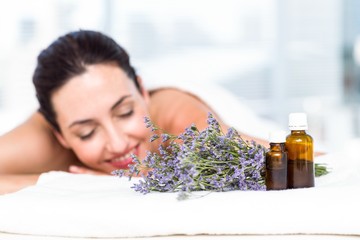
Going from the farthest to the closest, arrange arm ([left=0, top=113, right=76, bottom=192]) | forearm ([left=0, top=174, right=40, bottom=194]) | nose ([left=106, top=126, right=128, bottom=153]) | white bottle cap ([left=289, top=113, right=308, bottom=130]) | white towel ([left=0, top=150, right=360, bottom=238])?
arm ([left=0, top=113, right=76, bottom=192])
nose ([left=106, top=126, right=128, bottom=153])
forearm ([left=0, top=174, right=40, bottom=194])
white bottle cap ([left=289, top=113, right=308, bottom=130])
white towel ([left=0, top=150, right=360, bottom=238])

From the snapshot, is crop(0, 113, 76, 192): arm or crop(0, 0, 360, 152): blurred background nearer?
crop(0, 113, 76, 192): arm

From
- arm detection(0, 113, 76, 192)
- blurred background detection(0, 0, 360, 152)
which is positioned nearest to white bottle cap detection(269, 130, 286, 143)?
arm detection(0, 113, 76, 192)

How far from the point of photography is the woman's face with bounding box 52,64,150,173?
161 cm

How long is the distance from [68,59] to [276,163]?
90 cm

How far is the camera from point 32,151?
1.79 metres

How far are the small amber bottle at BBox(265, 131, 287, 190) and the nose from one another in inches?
28.2

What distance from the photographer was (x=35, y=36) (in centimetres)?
378

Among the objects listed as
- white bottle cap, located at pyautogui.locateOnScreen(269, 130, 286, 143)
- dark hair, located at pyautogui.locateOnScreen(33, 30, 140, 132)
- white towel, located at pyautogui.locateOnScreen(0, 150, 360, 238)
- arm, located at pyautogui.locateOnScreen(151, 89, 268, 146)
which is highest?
dark hair, located at pyautogui.locateOnScreen(33, 30, 140, 132)

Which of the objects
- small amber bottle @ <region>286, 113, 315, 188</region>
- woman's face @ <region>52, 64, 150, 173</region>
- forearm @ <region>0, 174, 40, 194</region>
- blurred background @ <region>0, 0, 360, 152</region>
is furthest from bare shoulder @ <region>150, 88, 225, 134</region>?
blurred background @ <region>0, 0, 360, 152</region>

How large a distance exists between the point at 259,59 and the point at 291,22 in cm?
37

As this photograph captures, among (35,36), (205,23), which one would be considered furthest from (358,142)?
(35,36)

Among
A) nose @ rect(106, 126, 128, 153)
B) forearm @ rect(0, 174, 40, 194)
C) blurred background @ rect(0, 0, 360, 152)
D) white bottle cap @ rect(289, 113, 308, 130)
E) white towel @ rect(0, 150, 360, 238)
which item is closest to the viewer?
white towel @ rect(0, 150, 360, 238)

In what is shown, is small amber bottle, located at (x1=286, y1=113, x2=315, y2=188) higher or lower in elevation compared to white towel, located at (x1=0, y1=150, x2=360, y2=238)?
higher

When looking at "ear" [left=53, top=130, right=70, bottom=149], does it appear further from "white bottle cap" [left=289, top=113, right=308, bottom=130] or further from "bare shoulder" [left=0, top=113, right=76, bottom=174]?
"white bottle cap" [left=289, top=113, right=308, bottom=130]
